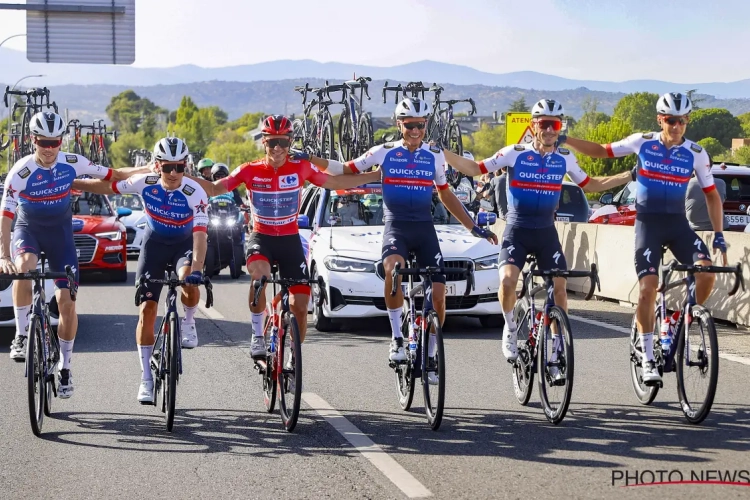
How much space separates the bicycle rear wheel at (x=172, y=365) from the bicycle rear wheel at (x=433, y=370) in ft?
5.34

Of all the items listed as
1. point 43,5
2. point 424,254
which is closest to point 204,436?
point 424,254

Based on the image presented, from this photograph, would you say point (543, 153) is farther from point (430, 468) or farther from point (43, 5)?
point (43, 5)

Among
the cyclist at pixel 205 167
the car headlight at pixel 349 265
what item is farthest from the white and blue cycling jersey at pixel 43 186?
the cyclist at pixel 205 167

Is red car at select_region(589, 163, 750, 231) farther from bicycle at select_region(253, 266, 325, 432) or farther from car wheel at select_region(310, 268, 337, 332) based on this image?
bicycle at select_region(253, 266, 325, 432)

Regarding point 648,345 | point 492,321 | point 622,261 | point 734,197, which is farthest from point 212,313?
point 734,197

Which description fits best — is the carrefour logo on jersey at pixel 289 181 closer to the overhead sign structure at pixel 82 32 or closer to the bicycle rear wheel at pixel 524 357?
the bicycle rear wheel at pixel 524 357

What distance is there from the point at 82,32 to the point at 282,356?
45.8ft

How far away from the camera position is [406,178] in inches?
344

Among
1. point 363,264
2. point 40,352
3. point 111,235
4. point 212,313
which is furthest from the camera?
point 111,235

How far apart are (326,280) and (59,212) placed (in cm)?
454

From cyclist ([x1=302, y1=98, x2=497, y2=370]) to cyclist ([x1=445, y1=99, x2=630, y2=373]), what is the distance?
21cm

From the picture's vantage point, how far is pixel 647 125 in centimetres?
19438

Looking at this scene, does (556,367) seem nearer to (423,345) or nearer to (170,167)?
(423,345)

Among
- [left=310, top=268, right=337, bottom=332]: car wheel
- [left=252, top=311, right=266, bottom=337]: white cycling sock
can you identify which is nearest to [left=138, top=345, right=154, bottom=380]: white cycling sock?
[left=252, top=311, right=266, bottom=337]: white cycling sock
